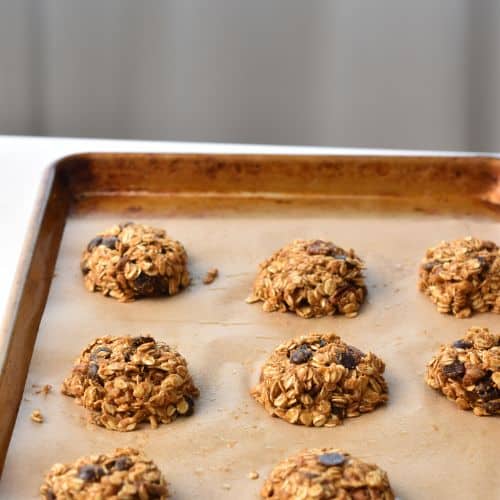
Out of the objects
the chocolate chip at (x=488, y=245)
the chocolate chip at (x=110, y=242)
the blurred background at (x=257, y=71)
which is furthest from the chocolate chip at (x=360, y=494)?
the blurred background at (x=257, y=71)

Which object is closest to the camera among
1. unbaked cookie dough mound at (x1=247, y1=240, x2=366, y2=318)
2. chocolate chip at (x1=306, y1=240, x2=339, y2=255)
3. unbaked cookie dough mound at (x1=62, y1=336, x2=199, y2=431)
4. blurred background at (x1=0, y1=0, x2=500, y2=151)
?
unbaked cookie dough mound at (x1=62, y1=336, x2=199, y2=431)

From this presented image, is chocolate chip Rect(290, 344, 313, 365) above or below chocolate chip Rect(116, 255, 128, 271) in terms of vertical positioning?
below

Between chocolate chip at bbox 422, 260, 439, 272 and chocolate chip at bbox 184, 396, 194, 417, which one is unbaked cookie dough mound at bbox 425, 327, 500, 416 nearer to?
chocolate chip at bbox 422, 260, 439, 272

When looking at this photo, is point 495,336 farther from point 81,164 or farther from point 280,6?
point 280,6

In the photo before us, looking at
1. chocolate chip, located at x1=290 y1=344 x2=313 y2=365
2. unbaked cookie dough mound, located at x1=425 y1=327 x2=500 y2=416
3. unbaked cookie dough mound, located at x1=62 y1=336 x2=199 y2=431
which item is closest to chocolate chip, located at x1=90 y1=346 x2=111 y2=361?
unbaked cookie dough mound, located at x1=62 y1=336 x2=199 y2=431

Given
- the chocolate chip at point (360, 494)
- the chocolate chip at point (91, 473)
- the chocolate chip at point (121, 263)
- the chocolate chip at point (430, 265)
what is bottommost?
the chocolate chip at point (360, 494)

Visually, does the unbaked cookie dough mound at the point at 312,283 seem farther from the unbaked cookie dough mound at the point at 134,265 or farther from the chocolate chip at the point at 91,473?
the chocolate chip at the point at 91,473

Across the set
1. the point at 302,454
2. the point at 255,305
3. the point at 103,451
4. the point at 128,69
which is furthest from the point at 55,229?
the point at 128,69
